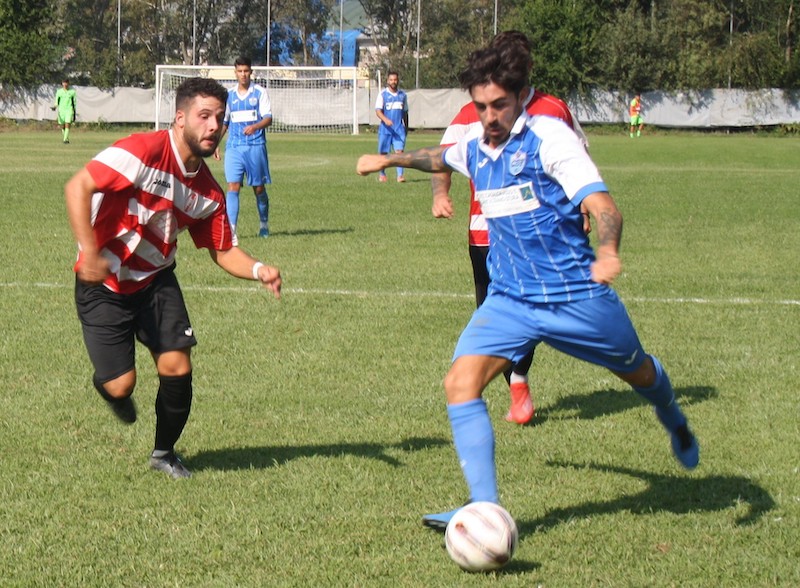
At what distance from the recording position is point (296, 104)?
42.8 metres

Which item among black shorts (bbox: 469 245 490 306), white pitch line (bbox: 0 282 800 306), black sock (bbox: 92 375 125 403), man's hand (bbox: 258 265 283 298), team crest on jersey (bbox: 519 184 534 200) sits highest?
team crest on jersey (bbox: 519 184 534 200)

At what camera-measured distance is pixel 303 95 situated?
42.5m

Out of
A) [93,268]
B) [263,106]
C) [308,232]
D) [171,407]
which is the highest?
[263,106]

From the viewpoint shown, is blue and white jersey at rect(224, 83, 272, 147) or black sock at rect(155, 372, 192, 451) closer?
black sock at rect(155, 372, 192, 451)

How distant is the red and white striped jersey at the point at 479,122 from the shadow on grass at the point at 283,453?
4.14 ft

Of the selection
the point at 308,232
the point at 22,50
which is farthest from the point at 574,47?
the point at 308,232

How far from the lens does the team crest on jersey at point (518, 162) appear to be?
14.4ft

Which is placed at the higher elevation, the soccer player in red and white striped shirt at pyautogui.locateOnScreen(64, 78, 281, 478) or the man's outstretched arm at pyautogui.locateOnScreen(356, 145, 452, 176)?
the man's outstretched arm at pyautogui.locateOnScreen(356, 145, 452, 176)

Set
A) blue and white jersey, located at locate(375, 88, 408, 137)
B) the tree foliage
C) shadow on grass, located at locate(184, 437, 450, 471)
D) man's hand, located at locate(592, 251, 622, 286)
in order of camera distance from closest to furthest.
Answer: man's hand, located at locate(592, 251, 622, 286) → shadow on grass, located at locate(184, 437, 450, 471) → blue and white jersey, located at locate(375, 88, 408, 137) → the tree foliage

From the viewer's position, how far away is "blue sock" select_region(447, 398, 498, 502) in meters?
4.32

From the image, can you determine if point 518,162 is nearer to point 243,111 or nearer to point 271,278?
point 271,278

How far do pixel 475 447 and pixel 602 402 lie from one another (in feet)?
8.55

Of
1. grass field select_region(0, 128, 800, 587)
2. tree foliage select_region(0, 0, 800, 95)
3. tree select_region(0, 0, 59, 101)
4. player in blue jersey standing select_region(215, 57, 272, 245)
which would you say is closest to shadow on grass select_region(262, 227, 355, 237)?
player in blue jersey standing select_region(215, 57, 272, 245)

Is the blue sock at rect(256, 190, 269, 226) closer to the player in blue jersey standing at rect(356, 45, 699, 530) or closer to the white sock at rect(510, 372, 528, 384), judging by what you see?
the white sock at rect(510, 372, 528, 384)
